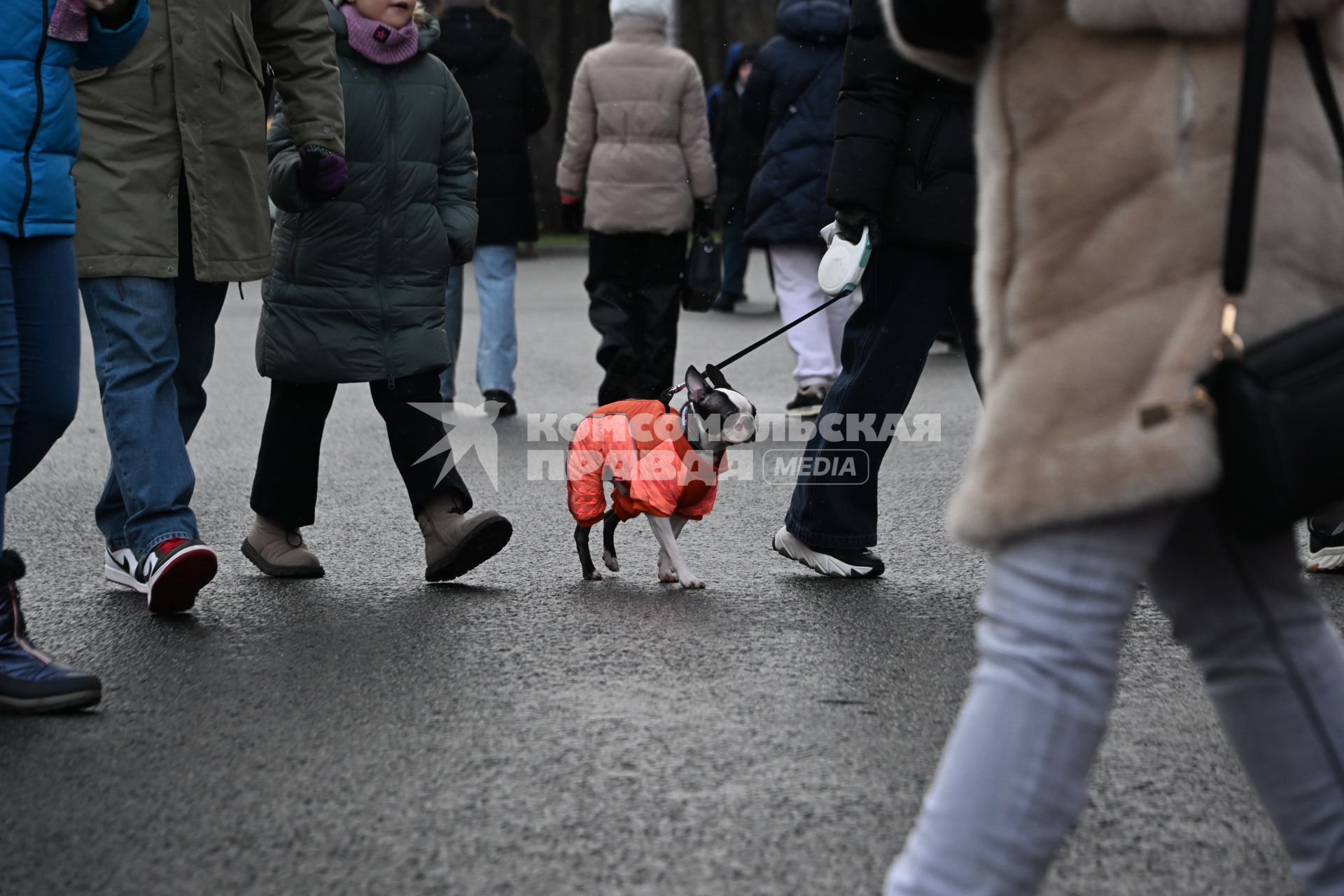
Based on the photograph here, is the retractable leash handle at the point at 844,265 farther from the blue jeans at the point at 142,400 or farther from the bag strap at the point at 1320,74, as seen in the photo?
the bag strap at the point at 1320,74

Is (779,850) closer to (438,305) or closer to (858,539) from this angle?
(858,539)

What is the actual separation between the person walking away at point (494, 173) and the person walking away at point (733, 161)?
4.11 metres

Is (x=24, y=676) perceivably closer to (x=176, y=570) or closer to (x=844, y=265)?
(x=176, y=570)

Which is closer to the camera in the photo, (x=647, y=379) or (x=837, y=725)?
(x=837, y=725)

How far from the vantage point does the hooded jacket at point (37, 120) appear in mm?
3594

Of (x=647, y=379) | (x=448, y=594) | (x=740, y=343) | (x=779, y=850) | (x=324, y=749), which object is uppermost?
(x=779, y=850)

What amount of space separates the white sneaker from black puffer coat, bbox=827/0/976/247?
2.23 metres

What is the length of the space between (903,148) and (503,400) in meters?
4.78

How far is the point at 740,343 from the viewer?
12.5 meters

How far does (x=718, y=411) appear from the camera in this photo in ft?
15.9

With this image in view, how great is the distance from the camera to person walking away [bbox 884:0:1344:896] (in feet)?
6.60

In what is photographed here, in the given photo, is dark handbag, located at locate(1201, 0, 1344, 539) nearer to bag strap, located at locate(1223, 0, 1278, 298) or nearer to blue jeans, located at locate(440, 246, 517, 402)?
bag strap, located at locate(1223, 0, 1278, 298)

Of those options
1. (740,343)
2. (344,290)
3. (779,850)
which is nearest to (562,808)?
(779,850)

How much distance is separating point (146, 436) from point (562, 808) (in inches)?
77.8
